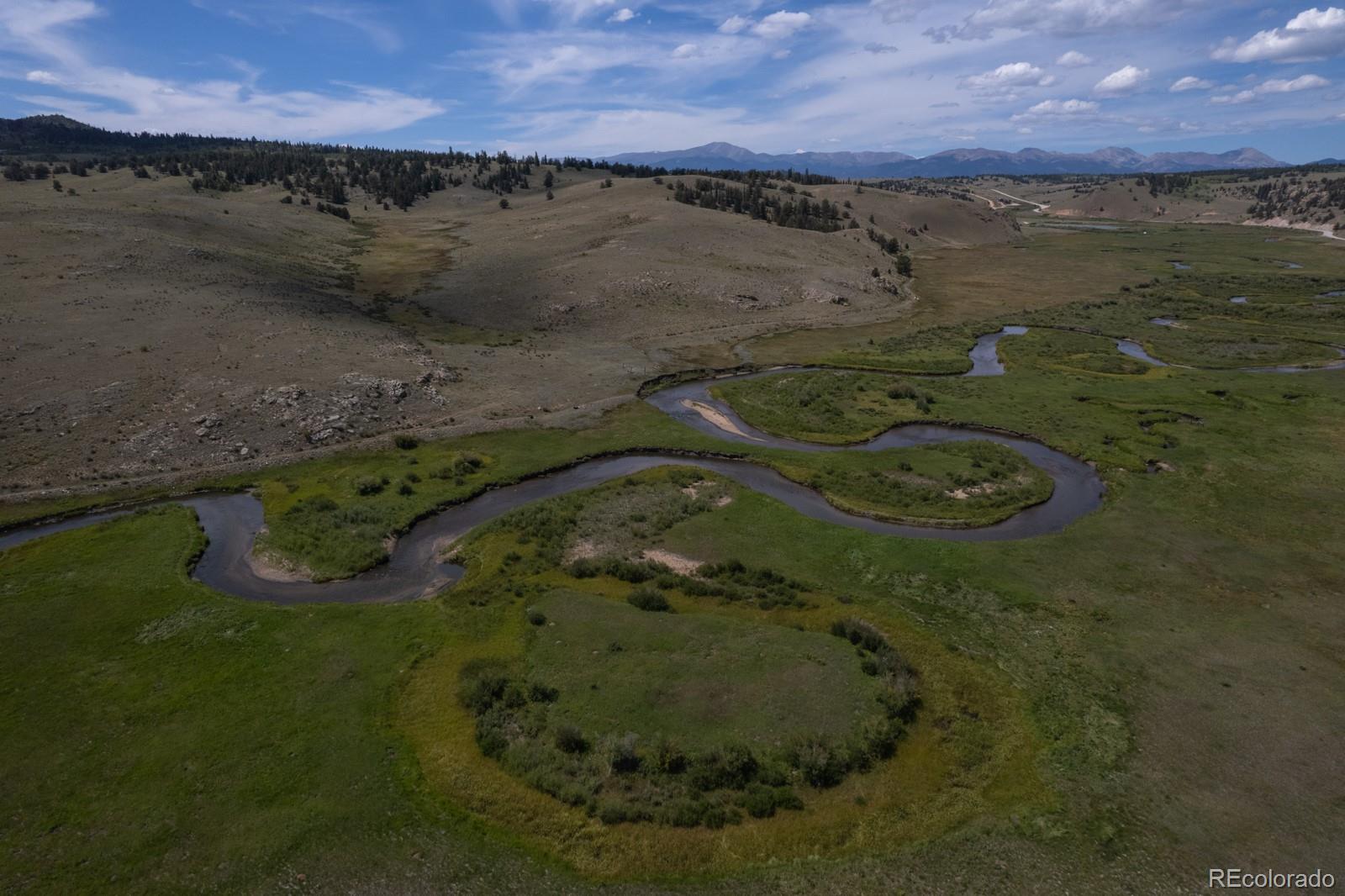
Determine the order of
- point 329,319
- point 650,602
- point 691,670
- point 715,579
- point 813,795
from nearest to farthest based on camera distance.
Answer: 1. point 813,795
2. point 691,670
3. point 650,602
4. point 715,579
5. point 329,319

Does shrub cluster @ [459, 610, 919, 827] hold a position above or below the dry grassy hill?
below

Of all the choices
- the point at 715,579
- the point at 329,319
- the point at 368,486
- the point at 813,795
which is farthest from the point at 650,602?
the point at 329,319

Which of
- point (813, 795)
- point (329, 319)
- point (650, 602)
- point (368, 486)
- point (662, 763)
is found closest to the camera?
point (813, 795)

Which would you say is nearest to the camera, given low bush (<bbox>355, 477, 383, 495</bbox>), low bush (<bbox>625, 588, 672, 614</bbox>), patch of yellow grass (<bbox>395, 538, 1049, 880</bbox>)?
patch of yellow grass (<bbox>395, 538, 1049, 880</bbox>)

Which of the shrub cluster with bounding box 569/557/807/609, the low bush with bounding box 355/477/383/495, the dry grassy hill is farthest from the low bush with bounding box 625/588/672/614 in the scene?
the dry grassy hill

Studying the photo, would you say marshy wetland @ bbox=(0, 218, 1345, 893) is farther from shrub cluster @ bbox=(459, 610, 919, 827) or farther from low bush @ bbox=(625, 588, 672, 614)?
low bush @ bbox=(625, 588, 672, 614)

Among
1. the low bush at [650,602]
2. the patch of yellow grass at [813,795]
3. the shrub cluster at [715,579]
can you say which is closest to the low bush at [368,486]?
the shrub cluster at [715,579]

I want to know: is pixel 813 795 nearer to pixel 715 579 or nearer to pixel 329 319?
pixel 715 579

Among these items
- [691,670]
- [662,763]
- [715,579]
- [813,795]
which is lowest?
[813,795]
